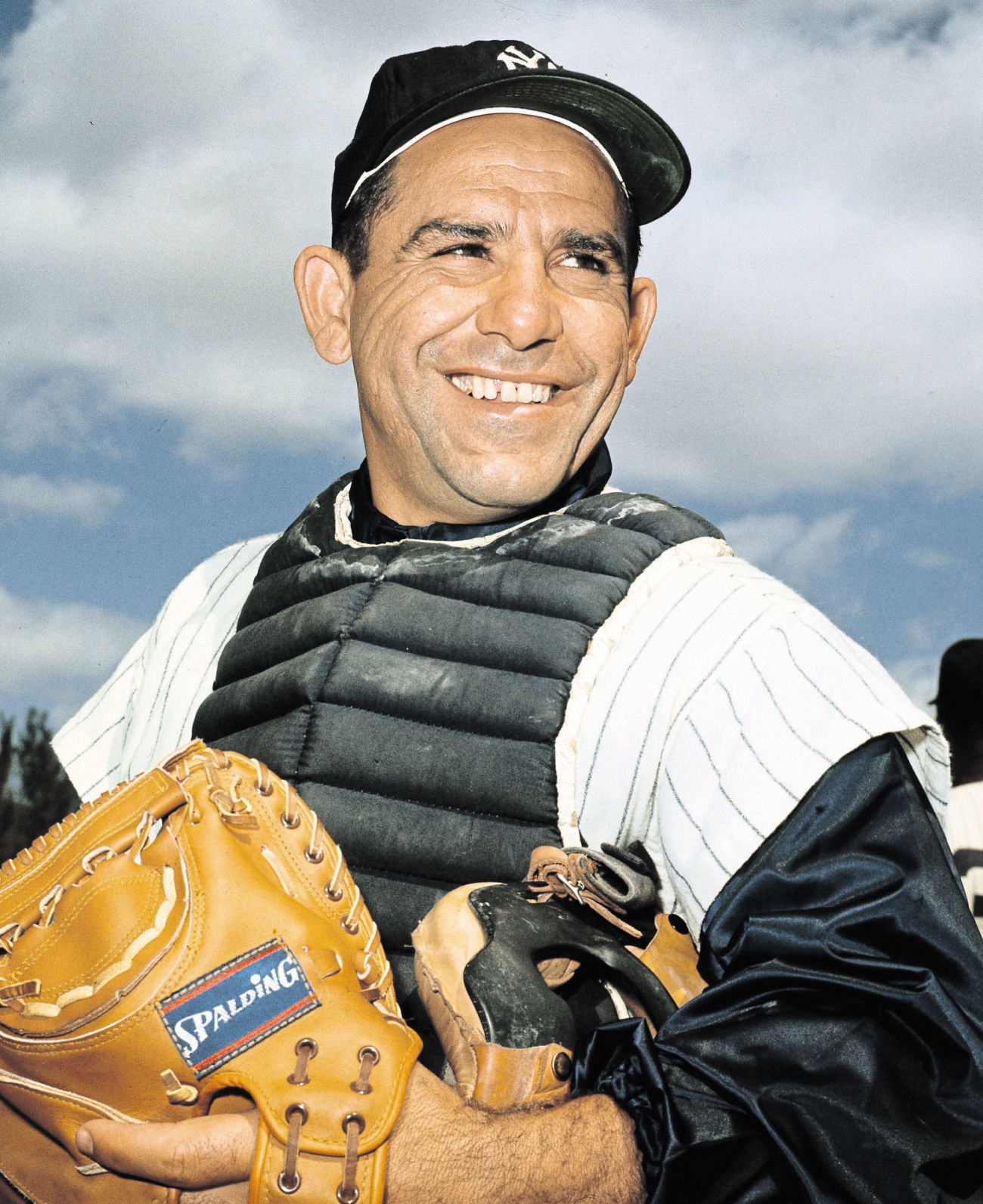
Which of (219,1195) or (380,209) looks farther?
(380,209)

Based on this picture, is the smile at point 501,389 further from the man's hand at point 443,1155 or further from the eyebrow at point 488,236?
the man's hand at point 443,1155

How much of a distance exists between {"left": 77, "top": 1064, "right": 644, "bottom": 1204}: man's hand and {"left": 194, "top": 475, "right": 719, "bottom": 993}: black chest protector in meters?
0.40

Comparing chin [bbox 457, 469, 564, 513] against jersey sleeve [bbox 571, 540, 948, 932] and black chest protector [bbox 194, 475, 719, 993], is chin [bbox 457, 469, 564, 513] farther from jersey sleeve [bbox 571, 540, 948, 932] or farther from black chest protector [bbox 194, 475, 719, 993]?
jersey sleeve [bbox 571, 540, 948, 932]

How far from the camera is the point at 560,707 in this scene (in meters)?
2.02

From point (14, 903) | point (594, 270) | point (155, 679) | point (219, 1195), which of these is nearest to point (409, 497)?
point (594, 270)

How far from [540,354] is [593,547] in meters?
0.45

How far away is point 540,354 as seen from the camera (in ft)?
7.81

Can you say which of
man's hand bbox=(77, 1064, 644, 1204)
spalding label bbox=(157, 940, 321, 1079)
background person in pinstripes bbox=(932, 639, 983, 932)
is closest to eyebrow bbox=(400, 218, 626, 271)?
spalding label bbox=(157, 940, 321, 1079)

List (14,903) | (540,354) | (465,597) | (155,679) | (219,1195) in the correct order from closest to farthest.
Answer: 1. (219,1195)
2. (14,903)
3. (465,597)
4. (540,354)
5. (155,679)

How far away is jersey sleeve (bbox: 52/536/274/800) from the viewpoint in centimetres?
271

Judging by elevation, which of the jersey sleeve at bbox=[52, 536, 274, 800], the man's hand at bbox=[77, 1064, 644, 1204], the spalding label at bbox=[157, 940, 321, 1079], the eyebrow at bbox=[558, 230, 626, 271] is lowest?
the man's hand at bbox=[77, 1064, 644, 1204]

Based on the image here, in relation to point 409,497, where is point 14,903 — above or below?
below

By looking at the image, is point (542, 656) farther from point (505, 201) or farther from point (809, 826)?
point (505, 201)

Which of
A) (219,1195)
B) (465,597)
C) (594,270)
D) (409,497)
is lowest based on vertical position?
(219,1195)
